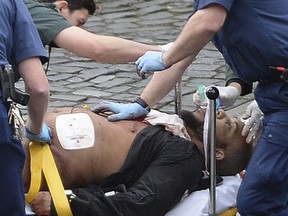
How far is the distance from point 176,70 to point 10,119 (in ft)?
4.65

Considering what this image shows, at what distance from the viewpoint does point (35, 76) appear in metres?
3.60

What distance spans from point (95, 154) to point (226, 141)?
795 mm

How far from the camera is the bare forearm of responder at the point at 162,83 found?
15.6ft

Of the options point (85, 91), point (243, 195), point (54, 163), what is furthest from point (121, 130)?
A: point (85, 91)

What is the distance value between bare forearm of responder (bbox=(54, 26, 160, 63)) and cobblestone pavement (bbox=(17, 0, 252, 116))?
171 centimetres

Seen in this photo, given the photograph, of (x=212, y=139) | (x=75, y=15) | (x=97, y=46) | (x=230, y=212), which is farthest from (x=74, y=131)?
(x=230, y=212)

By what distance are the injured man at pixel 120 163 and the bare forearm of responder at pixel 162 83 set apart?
0.57ft

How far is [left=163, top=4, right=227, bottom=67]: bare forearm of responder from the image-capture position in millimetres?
3885

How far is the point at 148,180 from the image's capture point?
432cm

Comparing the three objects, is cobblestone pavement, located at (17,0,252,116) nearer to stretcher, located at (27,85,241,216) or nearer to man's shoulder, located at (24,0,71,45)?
stretcher, located at (27,85,241,216)

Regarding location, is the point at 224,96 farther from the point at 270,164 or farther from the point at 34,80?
the point at 34,80

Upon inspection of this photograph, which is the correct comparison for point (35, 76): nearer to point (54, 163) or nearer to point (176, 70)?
point (54, 163)

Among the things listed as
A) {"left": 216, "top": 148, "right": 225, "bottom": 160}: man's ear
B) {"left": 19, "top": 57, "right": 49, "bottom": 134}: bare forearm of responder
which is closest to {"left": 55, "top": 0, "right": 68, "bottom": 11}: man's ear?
{"left": 216, "top": 148, "right": 225, "bottom": 160}: man's ear

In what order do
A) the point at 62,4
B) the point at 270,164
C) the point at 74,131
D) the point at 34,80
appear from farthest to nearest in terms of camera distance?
the point at 62,4
the point at 74,131
the point at 270,164
the point at 34,80
